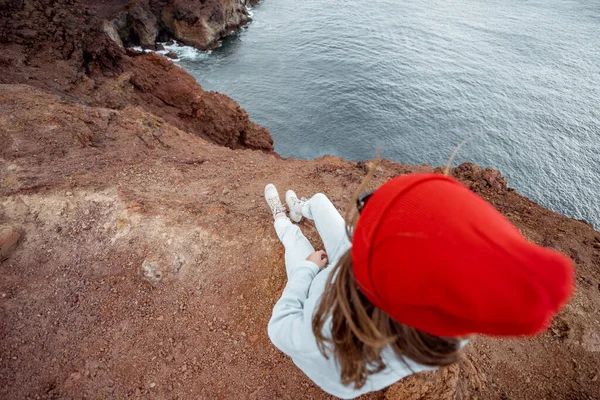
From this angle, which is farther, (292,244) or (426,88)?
(426,88)

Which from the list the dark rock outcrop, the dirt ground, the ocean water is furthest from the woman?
the ocean water

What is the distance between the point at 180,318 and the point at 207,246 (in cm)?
117

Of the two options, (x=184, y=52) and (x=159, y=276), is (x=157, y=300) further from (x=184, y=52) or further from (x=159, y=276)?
(x=184, y=52)

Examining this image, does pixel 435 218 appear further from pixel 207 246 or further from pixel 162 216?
pixel 162 216

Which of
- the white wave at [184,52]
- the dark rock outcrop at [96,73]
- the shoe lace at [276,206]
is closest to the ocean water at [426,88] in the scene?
the white wave at [184,52]

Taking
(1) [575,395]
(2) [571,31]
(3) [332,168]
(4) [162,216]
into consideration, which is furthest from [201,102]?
(2) [571,31]

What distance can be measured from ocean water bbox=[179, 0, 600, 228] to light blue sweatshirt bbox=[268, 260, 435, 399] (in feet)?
45.9

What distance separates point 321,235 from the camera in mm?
3676

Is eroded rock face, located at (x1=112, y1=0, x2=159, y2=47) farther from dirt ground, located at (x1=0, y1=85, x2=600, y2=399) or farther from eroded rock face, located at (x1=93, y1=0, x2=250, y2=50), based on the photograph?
dirt ground, located at (x1=0, y1=85, x2=600, y2=399)

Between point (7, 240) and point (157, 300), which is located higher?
point (7, 240)

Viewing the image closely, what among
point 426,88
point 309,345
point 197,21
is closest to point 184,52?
point 197,21

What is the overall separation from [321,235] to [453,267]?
2.45 m

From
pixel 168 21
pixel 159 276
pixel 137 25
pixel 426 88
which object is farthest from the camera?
pixel 168 21

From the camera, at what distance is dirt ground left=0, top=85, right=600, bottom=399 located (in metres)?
4.07
